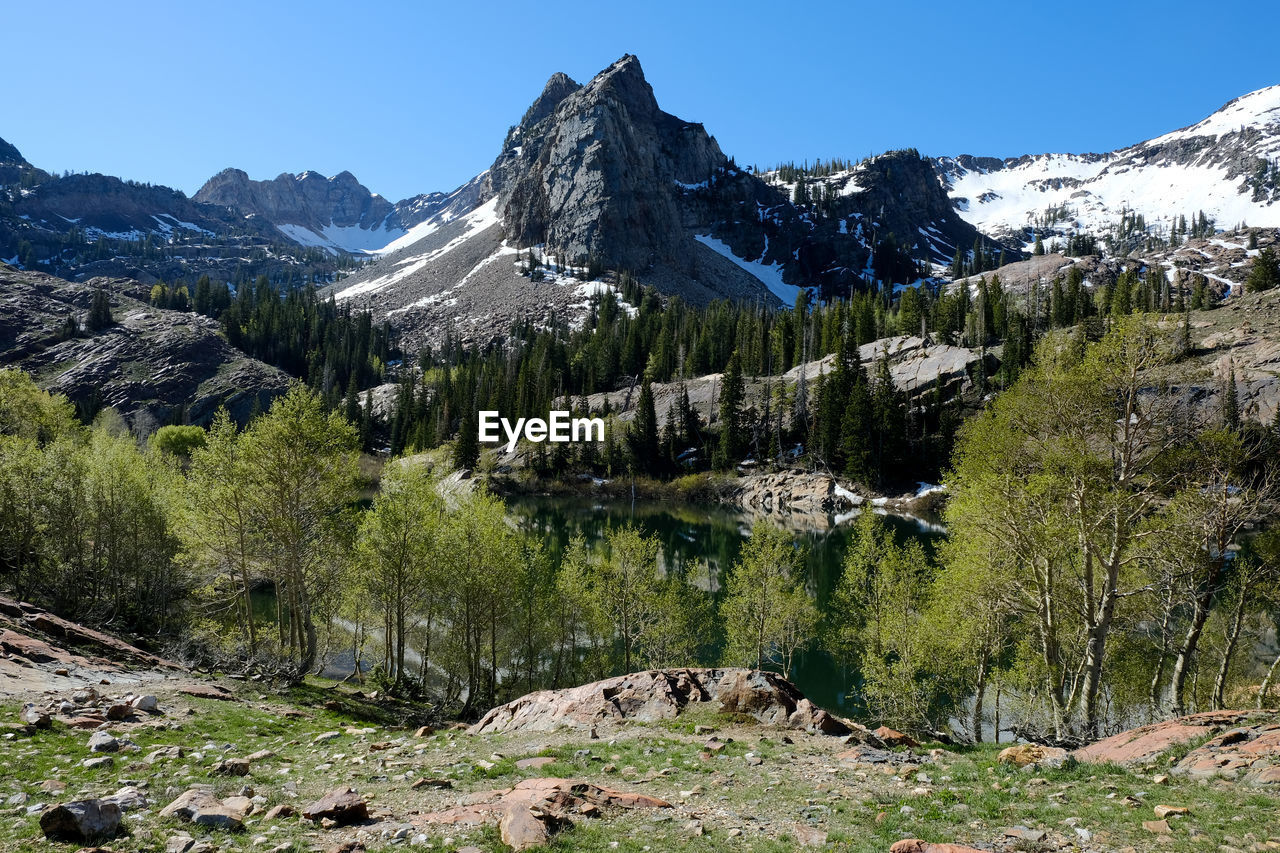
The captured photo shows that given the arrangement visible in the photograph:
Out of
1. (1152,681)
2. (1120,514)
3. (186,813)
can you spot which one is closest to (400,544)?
(186,813)

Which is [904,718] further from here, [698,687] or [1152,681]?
[698,687]

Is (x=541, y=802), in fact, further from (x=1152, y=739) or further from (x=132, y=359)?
(x=132, y=359)

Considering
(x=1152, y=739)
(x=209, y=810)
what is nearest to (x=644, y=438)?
(x=1152, y=739)

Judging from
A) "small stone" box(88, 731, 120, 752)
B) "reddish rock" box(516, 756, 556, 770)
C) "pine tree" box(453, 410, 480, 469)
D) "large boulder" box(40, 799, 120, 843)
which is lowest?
"reddish rock" box(516, 756, 556, 770)

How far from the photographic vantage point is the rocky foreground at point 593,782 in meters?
8.84

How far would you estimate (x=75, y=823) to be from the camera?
7863 millimetres

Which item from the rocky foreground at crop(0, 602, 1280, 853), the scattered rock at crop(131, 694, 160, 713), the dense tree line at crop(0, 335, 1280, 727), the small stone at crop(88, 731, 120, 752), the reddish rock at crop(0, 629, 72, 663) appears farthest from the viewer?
the dense tree line at crop(0, 335, 1280, 727)

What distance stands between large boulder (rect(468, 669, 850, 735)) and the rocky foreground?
0.14 metres

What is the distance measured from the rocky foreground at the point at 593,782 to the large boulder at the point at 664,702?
14 centimetres

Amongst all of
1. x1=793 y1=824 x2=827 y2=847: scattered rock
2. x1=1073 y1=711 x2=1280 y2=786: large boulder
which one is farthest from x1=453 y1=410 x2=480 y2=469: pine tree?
x1=793 y1=824 x2=827 y2=847: scattered rock

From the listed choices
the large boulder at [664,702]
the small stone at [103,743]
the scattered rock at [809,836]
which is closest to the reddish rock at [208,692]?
the small stone at [103,743]

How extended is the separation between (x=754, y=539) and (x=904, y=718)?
11.2 metres

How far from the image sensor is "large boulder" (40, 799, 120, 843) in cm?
784

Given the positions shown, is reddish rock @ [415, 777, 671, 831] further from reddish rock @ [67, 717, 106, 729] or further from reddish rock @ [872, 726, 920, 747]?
reddish rock @ [872, 726, 920, 747]
